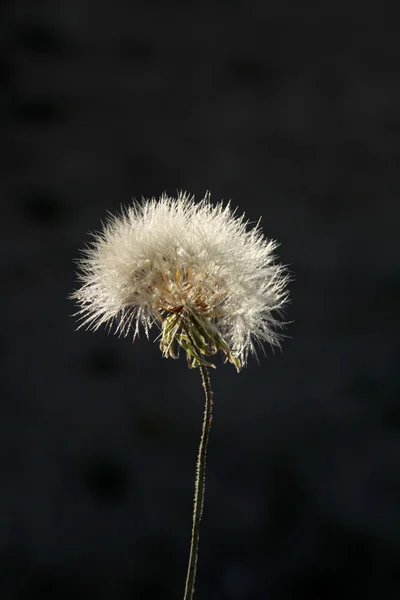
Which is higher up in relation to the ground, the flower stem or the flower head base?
the flower head base

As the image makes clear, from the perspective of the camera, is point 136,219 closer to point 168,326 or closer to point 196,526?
point 168,326

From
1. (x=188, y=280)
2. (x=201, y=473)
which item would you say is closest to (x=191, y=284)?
(x=188, y=280)

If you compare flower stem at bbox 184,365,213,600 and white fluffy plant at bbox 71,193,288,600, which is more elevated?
white fluffy plant at bbox 71,193,288,600

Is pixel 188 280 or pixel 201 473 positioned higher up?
pixel 188 280

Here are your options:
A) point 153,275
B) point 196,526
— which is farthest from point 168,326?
point 196,526

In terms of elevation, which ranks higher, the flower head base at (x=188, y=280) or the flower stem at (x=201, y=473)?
the flower head base at (x=188, y=280)

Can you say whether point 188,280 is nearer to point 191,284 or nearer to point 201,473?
point 191,284

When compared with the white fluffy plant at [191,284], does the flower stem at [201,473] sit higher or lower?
lower
